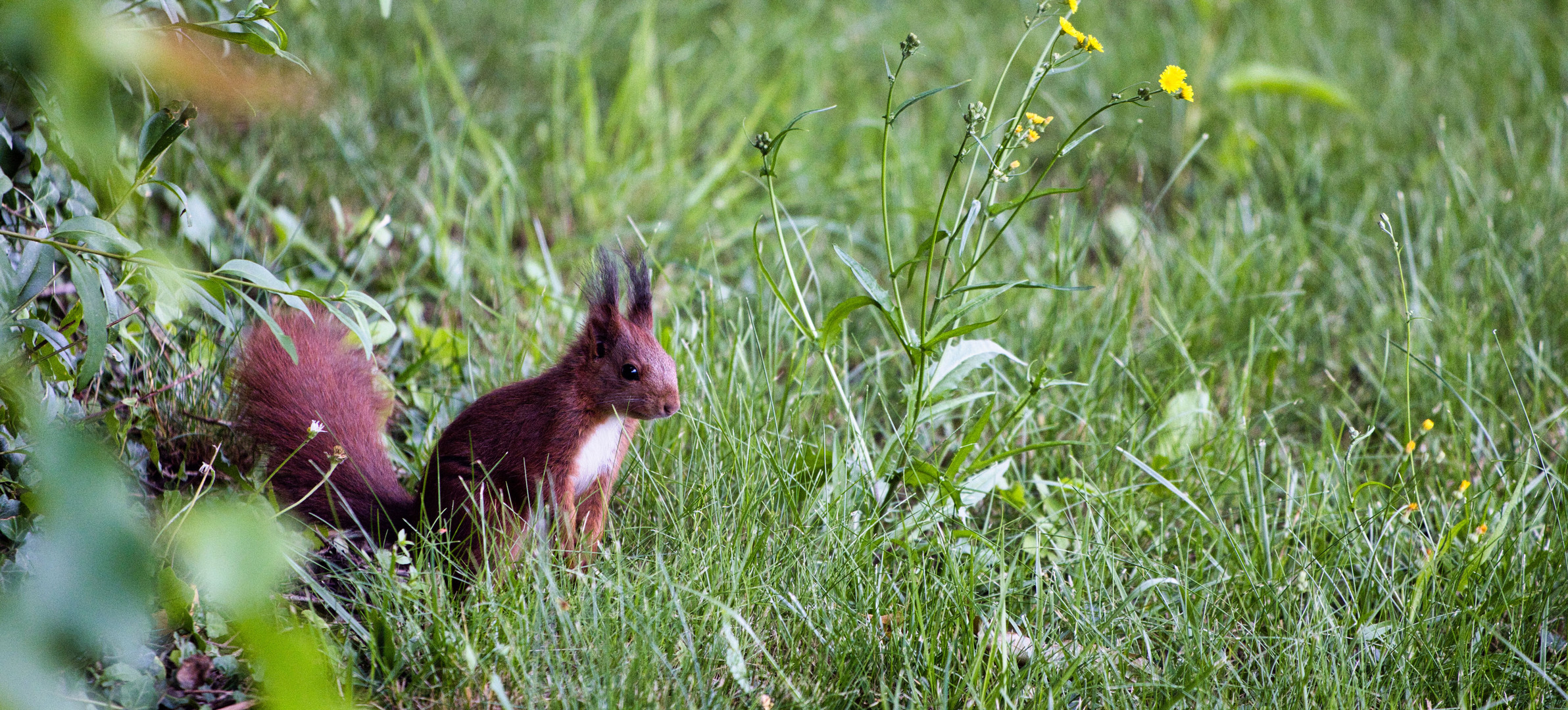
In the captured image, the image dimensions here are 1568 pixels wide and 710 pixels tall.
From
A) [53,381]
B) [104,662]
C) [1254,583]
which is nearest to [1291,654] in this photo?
[1254,583]

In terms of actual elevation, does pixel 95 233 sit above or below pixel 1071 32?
below

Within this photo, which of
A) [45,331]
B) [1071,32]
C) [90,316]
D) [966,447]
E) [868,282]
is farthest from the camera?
[966,447]

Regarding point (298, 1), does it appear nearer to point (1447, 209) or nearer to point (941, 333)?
point (941, 333)

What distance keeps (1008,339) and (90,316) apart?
1950mm

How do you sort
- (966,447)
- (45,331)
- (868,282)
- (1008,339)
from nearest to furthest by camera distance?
1. (45,331)
2. (868,282)
3. (966,447)
4. (1008,339)

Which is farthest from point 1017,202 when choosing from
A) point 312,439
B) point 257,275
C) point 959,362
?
point 312,439

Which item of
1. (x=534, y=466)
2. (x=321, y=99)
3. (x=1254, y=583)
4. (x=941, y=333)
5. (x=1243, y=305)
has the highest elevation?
(x=321, y=99)

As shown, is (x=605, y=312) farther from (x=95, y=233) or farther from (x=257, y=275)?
(x=95, y=233)

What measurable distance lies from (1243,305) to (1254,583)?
48.0 inches

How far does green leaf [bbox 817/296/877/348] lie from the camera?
1772 millimetres

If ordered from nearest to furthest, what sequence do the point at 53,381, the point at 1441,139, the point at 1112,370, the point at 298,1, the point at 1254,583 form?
the point at 53,381 < the point at 1254,583 < the point at 298,1 < the point at 1112,370 < the point at 1441,139

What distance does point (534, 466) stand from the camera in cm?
172

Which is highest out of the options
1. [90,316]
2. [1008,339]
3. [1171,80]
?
[1171,80]

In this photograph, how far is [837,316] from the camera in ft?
5.96
